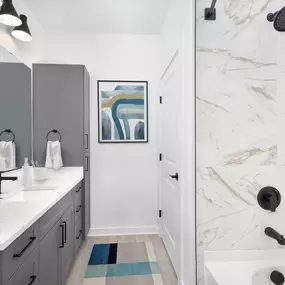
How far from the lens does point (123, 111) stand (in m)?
3.16

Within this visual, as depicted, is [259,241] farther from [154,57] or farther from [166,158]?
[154,57]

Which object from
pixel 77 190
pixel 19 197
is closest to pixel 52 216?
pixel 19 197

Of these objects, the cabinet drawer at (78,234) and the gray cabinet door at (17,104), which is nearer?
the gray cabinet door at (17,104)

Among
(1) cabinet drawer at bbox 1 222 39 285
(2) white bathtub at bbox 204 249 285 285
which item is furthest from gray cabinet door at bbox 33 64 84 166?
(2) white bathtub at bbox 204 249 285 285

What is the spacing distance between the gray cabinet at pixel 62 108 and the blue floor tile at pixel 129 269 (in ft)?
2.44

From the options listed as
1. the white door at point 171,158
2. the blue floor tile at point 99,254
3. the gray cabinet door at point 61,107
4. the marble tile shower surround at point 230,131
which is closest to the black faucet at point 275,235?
the marble tile shower surround at point 230,131

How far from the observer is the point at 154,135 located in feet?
10.6

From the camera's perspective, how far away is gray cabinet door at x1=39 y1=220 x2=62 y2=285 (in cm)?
143

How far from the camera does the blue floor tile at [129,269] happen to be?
2242 millimetres

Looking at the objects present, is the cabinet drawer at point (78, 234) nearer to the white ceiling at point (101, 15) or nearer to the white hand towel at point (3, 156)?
the white hand towel at point (3, 156)

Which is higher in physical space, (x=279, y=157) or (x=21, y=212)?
(x=279, y=157)

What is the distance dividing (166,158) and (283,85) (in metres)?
1.49

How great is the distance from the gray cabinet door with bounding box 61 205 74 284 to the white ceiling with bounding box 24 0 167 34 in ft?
6.91

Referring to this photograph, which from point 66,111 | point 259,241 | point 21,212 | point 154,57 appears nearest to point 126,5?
point 154,57
